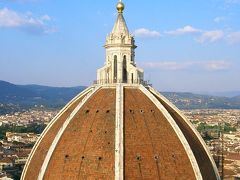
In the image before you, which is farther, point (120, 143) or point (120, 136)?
point (120, 136)

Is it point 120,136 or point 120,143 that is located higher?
point 120,136

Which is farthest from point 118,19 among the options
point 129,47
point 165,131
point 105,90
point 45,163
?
point 45,163

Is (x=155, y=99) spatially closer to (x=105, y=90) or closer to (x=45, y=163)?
(x=105, y=90)

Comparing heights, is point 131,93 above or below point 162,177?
above

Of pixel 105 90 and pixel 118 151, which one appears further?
pixel 105 90
